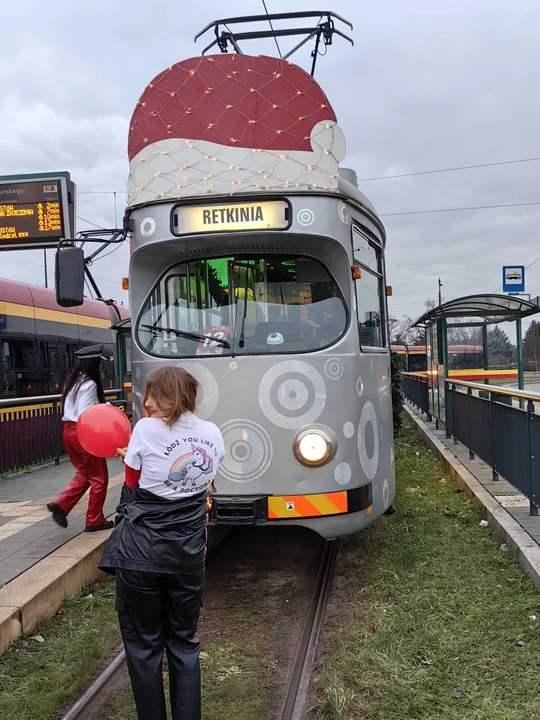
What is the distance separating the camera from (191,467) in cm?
293

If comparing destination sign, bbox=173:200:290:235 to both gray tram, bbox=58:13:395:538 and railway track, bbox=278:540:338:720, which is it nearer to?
gray tram, bbox=58:13:395:538

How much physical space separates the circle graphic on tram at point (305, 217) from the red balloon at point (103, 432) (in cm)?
209

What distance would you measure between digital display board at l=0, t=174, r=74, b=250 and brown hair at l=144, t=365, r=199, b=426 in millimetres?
10080

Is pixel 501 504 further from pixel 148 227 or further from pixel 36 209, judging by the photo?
pixel 36 209

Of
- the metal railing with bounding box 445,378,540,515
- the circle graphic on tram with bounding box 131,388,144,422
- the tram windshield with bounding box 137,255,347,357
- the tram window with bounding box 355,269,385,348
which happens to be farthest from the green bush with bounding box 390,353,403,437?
the circle graphic on tram with bounding box 131,388,144,422

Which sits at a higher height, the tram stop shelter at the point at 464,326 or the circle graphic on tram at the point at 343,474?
the tram stop shelter at the point at 464,326

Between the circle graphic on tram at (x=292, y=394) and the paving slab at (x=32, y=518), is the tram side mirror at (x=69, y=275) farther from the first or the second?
the paving slab at (x=32, y=518)

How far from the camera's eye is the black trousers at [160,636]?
115 inches

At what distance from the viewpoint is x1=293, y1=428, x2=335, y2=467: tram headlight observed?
4727 mm

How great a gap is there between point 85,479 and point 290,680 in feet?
9.58

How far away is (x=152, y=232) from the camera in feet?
16.7

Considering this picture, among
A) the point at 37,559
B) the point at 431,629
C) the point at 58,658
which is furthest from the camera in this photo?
the point at 37,559

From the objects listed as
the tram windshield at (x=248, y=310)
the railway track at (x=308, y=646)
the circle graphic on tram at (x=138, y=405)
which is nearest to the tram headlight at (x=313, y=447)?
the tram windshield at (x=248, y=310)

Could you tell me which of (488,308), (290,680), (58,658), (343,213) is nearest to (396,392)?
(488,308)
